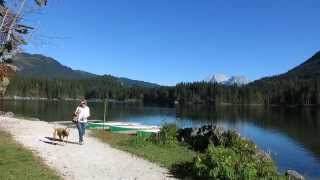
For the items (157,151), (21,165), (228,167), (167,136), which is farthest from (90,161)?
(167,136)

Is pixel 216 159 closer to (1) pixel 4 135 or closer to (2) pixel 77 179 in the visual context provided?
(2) pixel 77 179

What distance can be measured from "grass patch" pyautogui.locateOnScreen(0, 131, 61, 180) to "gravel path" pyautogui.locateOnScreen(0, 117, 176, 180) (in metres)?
0.46

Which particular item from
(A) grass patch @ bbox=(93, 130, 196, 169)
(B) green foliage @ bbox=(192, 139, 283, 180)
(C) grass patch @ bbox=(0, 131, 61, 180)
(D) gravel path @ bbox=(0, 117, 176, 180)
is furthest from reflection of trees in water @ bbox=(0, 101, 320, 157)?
(B) green foliage @ bbox=(192, 139, 283, 180)

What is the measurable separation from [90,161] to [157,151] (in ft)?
17.6

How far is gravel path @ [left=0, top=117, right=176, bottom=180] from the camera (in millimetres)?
18889

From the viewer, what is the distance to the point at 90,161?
22.1 metres

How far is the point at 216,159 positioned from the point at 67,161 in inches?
258

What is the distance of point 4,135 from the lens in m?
31.6

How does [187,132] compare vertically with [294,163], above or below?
above

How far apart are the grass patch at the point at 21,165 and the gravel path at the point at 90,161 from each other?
0.46m

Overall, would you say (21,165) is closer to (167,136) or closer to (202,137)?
(167,136)

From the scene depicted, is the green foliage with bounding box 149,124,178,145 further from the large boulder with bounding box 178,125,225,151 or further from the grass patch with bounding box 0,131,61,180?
the grass patch with bounding box 0,131,61,180

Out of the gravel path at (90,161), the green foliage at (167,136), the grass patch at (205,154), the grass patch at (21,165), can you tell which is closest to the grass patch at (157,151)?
the grass patch at (205,154)

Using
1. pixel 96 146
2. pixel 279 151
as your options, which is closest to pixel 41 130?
pixel 96 146
